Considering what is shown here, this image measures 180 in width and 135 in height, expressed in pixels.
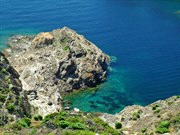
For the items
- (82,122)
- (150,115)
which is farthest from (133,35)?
(82,122)

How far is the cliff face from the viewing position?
7650 centimetres

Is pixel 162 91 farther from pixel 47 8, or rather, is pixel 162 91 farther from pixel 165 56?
pixel 47 8

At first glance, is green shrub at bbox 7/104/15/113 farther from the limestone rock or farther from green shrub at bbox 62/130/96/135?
the limestone rock

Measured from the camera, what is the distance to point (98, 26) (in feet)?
562

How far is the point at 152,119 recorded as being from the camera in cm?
8356

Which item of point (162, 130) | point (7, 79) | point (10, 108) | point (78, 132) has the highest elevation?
point (7, 79)

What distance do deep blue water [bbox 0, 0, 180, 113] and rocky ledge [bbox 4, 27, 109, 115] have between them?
449 cm

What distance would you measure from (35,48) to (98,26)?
45.3 metres

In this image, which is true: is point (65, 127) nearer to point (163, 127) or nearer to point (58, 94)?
point (163, 127)

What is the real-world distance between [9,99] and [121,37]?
8436 centimetres

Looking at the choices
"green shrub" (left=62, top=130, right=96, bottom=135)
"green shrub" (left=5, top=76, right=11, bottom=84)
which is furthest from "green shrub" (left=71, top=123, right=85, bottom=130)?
"green shrub" (left=5, top=76, right=11, bottom=84)

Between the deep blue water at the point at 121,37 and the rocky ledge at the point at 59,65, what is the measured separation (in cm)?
449

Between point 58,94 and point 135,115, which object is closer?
point 135,115

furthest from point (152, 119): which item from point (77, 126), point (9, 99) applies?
point (9, 99)
